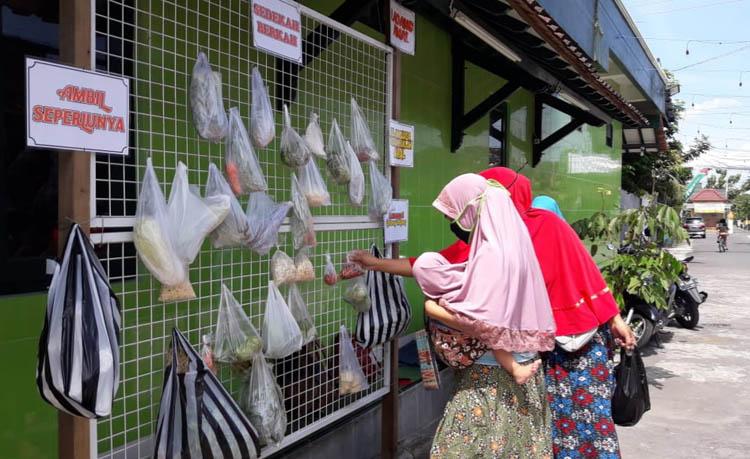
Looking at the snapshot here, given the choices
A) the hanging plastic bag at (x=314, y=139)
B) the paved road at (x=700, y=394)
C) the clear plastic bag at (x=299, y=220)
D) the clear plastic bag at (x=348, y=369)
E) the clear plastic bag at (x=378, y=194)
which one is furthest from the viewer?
the paved road at (x=700, y=394)

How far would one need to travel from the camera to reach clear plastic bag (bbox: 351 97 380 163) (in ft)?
9.32

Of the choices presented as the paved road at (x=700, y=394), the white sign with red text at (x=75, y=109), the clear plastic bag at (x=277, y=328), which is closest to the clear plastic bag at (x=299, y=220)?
the clear plastic bag at (x=277, y=328)

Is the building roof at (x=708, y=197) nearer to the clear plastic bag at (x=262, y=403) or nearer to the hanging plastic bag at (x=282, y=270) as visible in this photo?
the hanging plastic bag at (x=282, y=270)

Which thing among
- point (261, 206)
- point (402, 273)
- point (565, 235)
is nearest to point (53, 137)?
point (261, 206)

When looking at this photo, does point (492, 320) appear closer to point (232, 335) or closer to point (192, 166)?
point (232, 335)

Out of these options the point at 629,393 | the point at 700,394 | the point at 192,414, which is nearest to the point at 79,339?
the point at 192,414

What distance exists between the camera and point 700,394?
5348 mm

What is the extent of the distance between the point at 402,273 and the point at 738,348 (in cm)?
639

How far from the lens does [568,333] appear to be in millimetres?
2699

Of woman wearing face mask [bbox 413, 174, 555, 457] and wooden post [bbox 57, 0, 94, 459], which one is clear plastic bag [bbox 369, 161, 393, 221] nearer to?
woman wearing face mask [bbox 413, 174, 555, 457]

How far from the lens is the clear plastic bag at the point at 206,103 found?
2047mm

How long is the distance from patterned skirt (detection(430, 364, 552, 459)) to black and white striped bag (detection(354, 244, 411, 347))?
74 centimetres

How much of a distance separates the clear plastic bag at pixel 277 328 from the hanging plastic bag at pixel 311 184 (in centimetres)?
45

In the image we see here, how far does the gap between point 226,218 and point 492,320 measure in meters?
1.00
